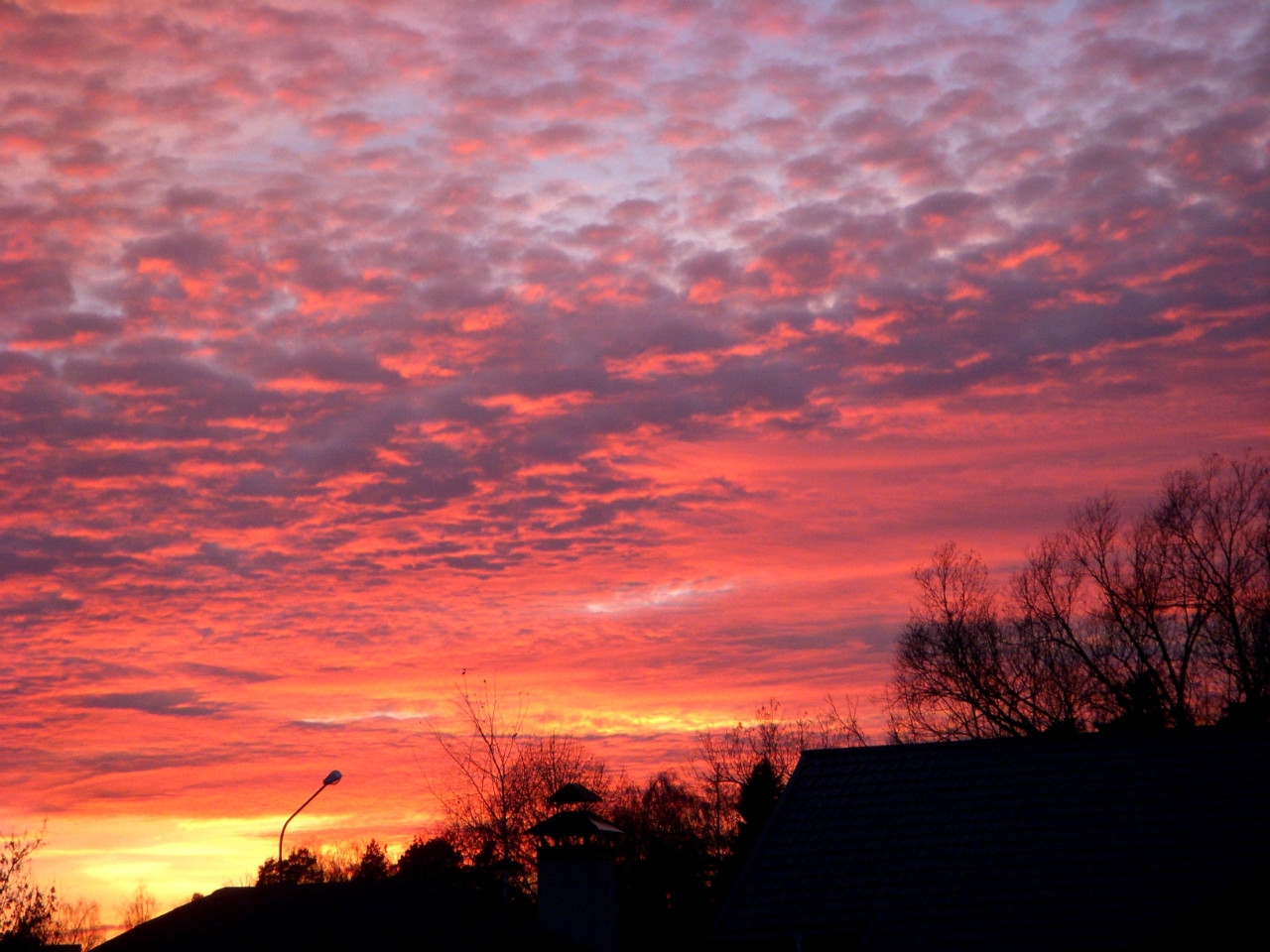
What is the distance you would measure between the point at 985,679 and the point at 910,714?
11.7ft

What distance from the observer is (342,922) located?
32.0m

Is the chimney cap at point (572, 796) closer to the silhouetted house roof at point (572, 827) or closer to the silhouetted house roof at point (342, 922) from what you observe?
the silhouetted house roof at point (572, 827)

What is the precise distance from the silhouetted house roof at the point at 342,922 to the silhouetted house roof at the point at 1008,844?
8.74m

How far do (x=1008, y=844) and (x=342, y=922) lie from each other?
1730 cm

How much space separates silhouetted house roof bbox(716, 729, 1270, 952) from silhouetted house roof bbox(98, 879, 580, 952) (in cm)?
874

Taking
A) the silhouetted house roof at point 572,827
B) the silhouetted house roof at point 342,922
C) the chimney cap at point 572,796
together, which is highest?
the chimney cap at point 572,796

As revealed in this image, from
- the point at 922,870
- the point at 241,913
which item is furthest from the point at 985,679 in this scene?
the point at 241,913

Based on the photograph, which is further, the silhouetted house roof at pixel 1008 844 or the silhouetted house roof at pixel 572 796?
the silhouetted house roof at pixel 572 796

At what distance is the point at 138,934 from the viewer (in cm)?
3356

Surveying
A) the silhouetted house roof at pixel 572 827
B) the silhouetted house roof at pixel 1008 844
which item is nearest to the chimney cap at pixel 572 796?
the silhouetted house roof at pixel 572 827

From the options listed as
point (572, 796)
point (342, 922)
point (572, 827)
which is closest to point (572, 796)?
point (572, 796)

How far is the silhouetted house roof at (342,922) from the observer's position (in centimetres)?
3100

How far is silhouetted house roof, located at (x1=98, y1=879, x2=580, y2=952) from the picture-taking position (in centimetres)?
3100

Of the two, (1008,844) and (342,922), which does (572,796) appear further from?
(1008,844)
